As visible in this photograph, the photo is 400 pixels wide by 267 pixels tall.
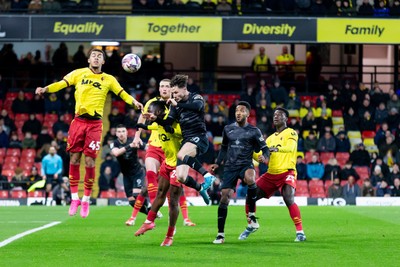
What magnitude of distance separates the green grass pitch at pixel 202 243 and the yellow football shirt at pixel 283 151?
3.99 ft

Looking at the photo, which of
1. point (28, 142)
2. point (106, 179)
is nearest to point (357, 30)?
point (106, 179)

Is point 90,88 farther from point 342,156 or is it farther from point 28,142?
point 342,156

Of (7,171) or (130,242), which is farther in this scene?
(7,171)

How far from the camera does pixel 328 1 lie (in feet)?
131

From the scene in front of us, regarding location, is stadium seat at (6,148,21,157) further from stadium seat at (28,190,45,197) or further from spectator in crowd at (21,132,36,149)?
stadium seat at (28,190,45,197)

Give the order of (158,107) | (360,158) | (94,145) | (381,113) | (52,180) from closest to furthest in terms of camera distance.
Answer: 1. (158,107)
2. (94,145)
3. (52,180)
4. (360,158)
5. (381,113)

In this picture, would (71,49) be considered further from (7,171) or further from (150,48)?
(7,171)

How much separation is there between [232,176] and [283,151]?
1.09 meters

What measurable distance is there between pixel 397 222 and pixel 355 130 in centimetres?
1649

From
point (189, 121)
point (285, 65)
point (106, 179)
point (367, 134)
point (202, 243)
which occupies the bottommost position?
point (202, 243)

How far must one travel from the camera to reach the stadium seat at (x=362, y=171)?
36.3 meters

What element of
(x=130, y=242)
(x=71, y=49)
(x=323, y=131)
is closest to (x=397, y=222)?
(x=130, y=242)

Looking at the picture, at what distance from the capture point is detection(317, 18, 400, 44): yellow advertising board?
1506 inches

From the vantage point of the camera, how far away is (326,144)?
37375 millimetres
